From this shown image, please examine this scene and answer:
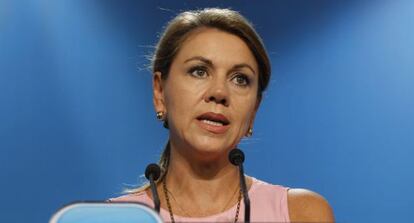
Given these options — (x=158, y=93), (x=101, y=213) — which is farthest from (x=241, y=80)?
(x=101, y=213)

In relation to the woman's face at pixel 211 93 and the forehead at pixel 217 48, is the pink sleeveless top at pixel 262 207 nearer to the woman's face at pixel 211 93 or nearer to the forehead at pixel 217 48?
the woman's face at pixel 211 93

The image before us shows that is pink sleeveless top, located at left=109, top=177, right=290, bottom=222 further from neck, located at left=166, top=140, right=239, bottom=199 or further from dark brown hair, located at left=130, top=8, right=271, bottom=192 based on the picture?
dark brown hair, located at left=130, top=8, right=271, bottom=192

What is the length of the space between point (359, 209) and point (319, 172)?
0.16 metres

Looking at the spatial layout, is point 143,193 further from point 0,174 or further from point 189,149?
point 0,174

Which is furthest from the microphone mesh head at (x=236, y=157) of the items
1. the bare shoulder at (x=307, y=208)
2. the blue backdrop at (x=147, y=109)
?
the blue backdrop at (x=147, y=109)

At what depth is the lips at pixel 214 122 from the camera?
1012 millimetres

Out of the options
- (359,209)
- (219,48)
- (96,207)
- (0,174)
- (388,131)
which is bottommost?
(359,209)

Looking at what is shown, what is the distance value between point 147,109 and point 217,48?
0.93 m

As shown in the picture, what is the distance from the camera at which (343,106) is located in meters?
1.94

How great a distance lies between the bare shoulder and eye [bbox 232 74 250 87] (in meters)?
0.22

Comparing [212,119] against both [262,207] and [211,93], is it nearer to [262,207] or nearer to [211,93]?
[211,93]

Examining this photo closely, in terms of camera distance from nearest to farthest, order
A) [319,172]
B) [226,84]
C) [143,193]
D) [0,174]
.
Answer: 1. [226,84]
2. [143,193]
3. [0,174]
4. [319,172]

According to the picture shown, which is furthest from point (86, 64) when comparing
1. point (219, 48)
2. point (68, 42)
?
point (219, 48)

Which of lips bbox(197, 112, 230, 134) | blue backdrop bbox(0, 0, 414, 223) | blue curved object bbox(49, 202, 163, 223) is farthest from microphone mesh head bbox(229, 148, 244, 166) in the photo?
blue backdrop bbox(0, 0, 414, 223)
